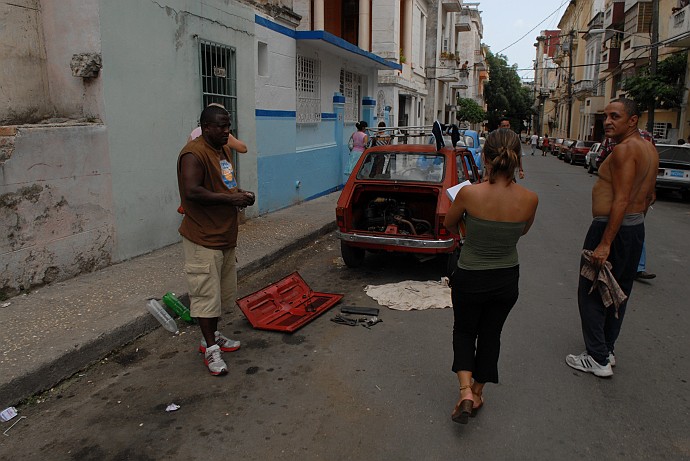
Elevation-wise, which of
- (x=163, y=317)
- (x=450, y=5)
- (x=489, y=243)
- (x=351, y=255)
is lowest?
(x=163, y=317)

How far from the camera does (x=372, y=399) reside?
3.62 m

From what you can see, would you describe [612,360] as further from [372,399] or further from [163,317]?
[163,317]

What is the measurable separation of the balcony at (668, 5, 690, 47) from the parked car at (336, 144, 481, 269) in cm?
1899

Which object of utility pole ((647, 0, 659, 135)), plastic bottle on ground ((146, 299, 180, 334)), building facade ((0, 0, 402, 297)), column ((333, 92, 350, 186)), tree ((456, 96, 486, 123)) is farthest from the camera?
tree ((456, 96, 486, 123))

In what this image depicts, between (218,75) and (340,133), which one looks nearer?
(218,75)

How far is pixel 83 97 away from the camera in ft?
20.0

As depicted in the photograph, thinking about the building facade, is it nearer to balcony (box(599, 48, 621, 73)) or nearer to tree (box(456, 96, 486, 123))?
balcony (box(599, 48, 621, 73))

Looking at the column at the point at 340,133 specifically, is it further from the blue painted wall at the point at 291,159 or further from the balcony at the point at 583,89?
the balcony at the point at 583,89

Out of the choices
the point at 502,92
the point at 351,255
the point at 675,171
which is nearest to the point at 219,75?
the point at 351,255

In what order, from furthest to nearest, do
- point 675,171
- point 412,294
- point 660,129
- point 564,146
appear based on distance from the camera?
point 564,146 < point 660,129 < point 675,171 < point 412,294

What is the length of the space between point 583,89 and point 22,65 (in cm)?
4538

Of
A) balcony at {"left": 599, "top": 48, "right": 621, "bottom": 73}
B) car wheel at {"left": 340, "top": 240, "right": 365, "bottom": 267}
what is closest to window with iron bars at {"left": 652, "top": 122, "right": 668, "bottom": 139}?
balcony at {"left": 599, "top": 48, "right": 621, "bottom": 73}

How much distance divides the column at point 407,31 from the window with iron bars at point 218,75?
15536 millimetres

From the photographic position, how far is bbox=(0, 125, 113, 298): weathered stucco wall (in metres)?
5.09
